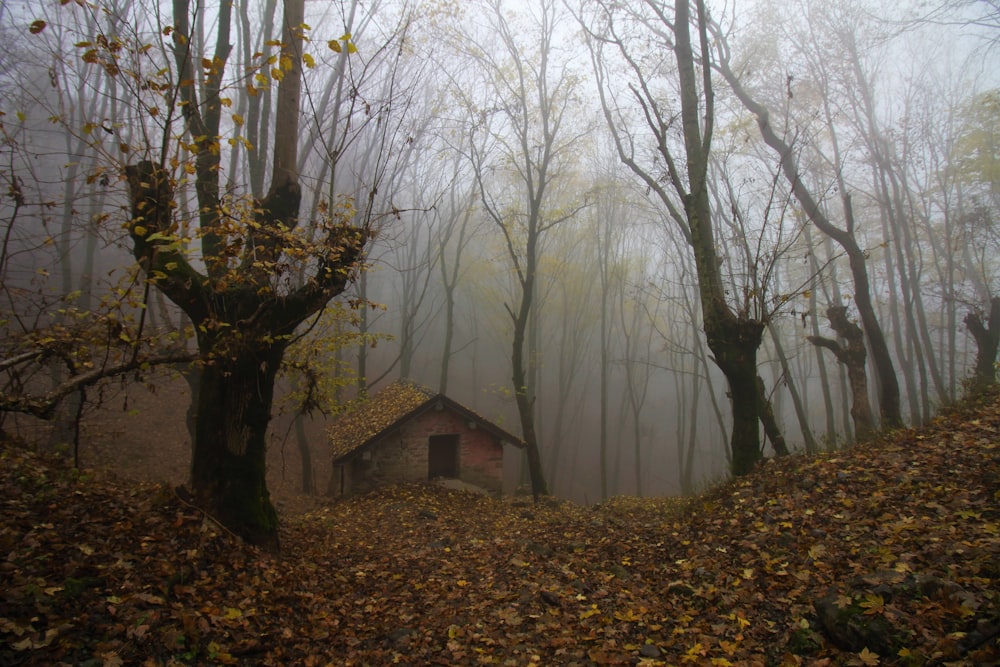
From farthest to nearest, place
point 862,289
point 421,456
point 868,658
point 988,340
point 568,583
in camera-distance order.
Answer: point 421,456
point 988,340
point 862,289
point 568,583
point 868,658

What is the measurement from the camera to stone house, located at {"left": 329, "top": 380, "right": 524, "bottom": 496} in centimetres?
1449

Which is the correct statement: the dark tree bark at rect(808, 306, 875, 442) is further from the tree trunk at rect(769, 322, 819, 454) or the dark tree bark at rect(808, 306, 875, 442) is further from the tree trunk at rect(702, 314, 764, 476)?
the tree trunk at rect(702, 314, 764, 476)

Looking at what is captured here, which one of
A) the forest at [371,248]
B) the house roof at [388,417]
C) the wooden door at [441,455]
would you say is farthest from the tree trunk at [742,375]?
the wooden door at [441,455]

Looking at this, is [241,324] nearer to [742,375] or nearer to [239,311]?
[239,311]

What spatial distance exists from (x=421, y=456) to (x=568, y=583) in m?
9.65

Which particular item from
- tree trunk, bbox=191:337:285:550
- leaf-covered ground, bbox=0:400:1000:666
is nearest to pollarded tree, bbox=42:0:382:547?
tree trunk, bbox=191:337:285:550

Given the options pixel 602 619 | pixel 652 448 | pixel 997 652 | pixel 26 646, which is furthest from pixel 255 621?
pixel 652 448

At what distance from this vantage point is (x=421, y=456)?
1496 centimetres

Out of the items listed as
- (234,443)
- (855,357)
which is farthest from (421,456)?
(855,357)

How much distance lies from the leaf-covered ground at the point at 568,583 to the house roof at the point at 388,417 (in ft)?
23.2

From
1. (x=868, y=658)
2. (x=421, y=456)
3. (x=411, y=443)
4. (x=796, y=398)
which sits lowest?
(x=868, y=658)

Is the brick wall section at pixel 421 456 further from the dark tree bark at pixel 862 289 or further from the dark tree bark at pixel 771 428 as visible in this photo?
the dark tree bark at pixel 862 289

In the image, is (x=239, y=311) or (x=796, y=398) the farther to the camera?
(x=796, y=398)

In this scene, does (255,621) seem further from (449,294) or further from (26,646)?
(449,294)
